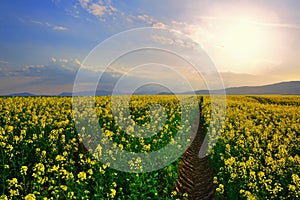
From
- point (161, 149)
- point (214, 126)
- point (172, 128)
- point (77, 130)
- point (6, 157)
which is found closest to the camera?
point (6, 157)

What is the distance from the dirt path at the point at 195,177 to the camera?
10375 mm

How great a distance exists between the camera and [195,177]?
40.1 ft

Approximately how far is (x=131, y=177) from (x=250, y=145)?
593cm

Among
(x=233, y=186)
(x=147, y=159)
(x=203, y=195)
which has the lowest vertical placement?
(x=203, y=195)

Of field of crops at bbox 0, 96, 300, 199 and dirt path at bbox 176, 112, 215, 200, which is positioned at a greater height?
field of crops at bbox 0, 96, 300, 199

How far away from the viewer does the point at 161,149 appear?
1154cm

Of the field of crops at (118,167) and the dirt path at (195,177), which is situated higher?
the field of crops at (118,167)

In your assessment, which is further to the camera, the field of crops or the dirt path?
the dirt path

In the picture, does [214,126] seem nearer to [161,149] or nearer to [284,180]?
[161,149]

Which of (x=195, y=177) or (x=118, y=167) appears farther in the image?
(x=195, y=177)

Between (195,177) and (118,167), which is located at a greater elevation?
(118,167)

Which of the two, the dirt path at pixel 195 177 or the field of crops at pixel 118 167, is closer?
the field of crops at pixel 118 167

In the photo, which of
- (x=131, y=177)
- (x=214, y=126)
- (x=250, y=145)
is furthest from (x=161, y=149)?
(x=214, y=126)

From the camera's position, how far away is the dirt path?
34.0ft
